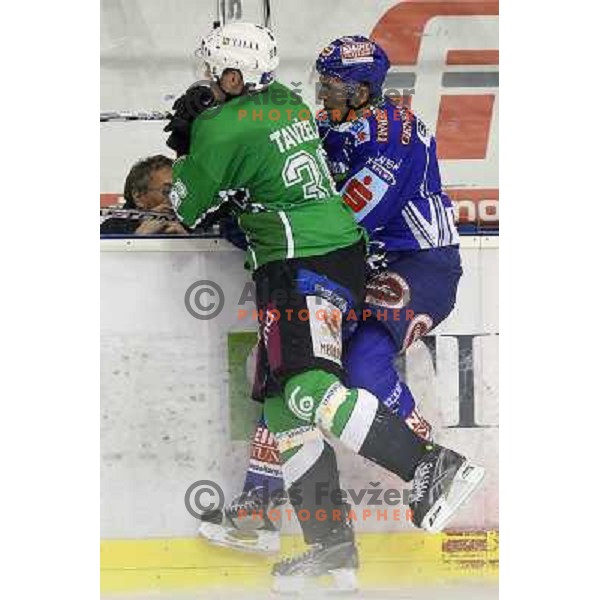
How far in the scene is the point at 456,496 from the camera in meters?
3.92

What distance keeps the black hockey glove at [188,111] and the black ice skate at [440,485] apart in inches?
38.7

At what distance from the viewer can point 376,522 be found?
4.11 m

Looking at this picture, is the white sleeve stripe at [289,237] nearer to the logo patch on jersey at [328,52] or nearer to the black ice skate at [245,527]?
the logo patch on jersey at [328,52]

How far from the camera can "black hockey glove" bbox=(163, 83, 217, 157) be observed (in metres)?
3.87

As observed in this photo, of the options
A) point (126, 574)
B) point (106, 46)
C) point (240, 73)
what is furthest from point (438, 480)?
point (106, 46)

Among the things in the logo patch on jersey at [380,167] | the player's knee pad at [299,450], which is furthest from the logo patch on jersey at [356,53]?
the player's knee pad at [299,450]

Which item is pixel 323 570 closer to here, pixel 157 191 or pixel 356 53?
pixel 157 191

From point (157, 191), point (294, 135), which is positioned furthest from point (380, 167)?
point (157, 191)

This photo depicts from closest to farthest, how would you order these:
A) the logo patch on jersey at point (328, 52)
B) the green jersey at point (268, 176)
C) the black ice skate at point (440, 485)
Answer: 1. the green jersey at point (268, 176)
2. the black ice skate at point (440, 485)
3. the logo patch on jersey at point (328, 52)

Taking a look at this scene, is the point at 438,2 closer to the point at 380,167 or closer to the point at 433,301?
the point at 380,167

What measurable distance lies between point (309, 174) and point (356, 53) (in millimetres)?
373

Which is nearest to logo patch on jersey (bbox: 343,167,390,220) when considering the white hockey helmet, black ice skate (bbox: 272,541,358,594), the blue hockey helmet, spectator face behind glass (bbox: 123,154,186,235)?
the blue hockey helmet

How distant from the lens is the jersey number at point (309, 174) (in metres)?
3.80

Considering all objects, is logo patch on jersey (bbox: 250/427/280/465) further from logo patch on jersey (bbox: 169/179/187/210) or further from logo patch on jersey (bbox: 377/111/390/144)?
logo patch on jersey (bbox: 377/111/390/144)
